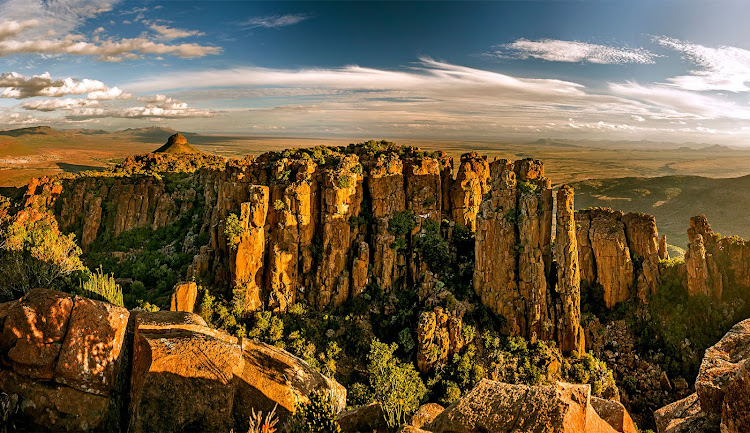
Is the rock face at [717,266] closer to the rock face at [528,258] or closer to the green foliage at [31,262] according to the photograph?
the rock face at [528,258]

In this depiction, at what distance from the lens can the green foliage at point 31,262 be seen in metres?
35.8

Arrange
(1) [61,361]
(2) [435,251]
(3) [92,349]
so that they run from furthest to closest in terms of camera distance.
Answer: (2) [435,251], (3) [92,349], (1) [61,361]

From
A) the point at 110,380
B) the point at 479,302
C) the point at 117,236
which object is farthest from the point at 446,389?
the point at 117,236

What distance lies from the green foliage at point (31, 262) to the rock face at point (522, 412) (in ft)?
136

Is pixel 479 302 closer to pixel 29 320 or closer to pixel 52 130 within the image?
pixel 29 320

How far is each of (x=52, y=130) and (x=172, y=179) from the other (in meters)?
111

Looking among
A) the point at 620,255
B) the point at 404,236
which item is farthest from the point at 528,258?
the point at 404,236

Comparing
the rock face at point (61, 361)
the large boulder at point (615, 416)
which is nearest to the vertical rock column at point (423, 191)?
the large boulder at point (615, 416)

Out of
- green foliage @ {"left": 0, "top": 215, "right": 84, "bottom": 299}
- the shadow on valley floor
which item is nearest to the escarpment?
green foliage @ {"left": 0, "top": 215, "right": 84, "bottom": 299}

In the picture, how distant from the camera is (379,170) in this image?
5369cm

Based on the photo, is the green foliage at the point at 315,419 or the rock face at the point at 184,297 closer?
the green foliage at the point at 315,419

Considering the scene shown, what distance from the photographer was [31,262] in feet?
128

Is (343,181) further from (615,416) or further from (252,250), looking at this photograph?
(615,416)

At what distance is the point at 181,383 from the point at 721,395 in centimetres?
1625
